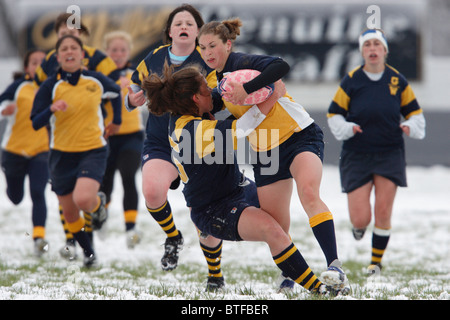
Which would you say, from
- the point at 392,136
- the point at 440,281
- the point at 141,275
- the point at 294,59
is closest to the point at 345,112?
the point at 392,136

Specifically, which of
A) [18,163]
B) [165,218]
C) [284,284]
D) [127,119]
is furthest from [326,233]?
[18,163]

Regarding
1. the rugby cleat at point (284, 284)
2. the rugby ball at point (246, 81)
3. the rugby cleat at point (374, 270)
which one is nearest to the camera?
the rugby ball at point (246, 81)

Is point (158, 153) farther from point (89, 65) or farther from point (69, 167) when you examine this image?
point (89, 65)

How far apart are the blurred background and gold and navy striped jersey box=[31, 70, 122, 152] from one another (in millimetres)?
12462

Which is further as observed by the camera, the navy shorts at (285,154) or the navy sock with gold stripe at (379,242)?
the navy sock with gold stripe at (379,242)

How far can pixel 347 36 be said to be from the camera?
18.8 metres

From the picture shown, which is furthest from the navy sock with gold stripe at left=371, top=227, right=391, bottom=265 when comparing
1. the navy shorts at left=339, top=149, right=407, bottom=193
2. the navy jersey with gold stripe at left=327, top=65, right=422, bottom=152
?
the navy jersey with gold stripe at left=327, top=65, right=422, bottom=152

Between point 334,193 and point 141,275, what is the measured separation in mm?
9672

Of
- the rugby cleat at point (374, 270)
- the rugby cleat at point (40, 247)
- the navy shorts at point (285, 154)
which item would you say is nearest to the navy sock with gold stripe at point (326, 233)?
the navy shorts at point (285, 154)

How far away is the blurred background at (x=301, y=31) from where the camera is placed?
61.0 ft

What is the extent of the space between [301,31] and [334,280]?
15.5 meters

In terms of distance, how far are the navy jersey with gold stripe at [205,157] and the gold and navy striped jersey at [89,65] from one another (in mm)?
2901

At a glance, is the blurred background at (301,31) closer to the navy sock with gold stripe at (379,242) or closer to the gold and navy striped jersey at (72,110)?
the navy sock with gold stripe at (379,242)
